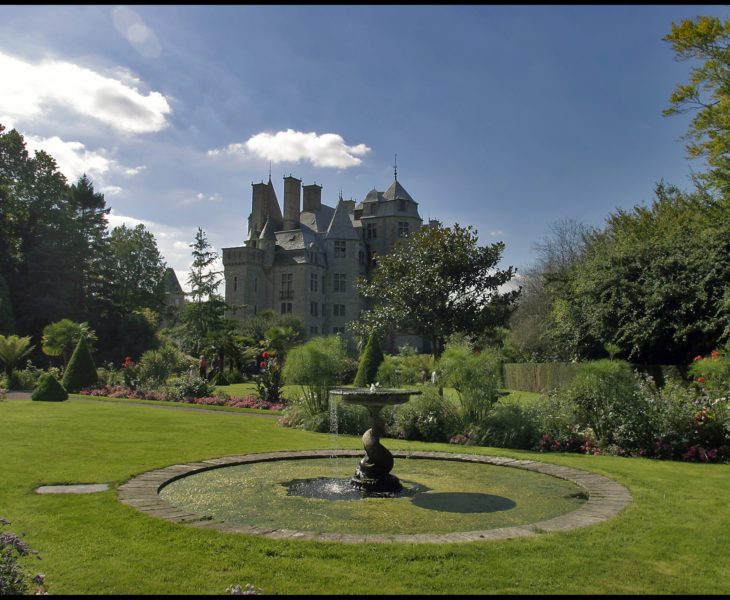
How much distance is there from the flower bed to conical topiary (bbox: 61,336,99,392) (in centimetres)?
44

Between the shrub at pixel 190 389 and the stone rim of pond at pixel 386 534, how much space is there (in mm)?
12995

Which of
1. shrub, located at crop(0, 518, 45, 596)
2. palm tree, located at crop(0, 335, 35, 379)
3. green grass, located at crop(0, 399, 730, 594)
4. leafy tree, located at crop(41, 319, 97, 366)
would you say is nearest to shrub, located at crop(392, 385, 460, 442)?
green grass, located at crop(0, 399, 730, 594)

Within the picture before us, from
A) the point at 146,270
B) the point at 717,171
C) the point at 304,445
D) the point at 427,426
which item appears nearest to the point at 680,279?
the point at 717,171

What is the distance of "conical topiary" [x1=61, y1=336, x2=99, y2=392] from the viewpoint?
24.6 metres

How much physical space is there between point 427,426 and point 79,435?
713cm

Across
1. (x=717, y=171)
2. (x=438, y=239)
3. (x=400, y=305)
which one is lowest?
(x=400, y=305)

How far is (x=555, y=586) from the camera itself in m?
3.99

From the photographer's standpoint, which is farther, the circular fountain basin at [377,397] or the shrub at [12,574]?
the circular fountain basin at [377,397]

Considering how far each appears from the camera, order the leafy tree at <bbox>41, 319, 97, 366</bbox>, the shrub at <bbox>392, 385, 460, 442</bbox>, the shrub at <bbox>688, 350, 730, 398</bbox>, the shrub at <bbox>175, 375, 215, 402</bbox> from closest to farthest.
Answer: the shrub at <bbox>688, 350, 730, 398</bbox>
the shrub at <bbox>392, 385, 460, 442</bbox>
the shrub at <bbox>175, 375, 215, 402</bbox>
the leafy tree at <bbox>41, 319, 97, 366</bbox>

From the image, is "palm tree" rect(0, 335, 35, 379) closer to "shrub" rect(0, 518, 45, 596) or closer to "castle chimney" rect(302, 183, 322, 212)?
"shrub" rect(0, 518, 45, 596)

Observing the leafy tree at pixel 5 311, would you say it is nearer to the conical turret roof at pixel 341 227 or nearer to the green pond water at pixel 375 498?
the conical turret roof at pixel 341 227

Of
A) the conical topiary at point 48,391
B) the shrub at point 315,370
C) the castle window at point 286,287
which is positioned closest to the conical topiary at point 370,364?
the shrub at point 315,370

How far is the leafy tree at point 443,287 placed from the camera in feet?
63.9

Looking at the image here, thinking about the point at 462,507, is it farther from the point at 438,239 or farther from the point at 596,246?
the point at 596,246
